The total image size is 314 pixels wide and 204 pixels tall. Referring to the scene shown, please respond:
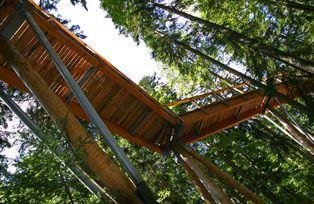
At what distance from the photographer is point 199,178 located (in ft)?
27.8

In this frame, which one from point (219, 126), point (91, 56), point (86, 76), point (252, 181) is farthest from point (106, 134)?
point (252, 181)

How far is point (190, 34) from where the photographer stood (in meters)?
13.1

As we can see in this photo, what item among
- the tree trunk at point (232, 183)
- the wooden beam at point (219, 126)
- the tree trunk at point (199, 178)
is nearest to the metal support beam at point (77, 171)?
the tree trunk at point (232, 183)

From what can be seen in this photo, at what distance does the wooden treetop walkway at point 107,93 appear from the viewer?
712cm

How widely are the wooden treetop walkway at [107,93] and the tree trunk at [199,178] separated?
50cm

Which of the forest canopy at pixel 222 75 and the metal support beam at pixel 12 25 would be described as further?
the forest canopy at pixel 222 75

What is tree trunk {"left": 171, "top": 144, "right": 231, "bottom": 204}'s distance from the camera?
7895 mm

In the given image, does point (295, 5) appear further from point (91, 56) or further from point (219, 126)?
point (91, 56)

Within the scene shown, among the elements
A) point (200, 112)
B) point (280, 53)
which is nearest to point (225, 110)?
point (200, 112)

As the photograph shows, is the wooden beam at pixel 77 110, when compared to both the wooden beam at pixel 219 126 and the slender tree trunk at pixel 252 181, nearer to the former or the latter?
the wooden beam at pixel 219 126

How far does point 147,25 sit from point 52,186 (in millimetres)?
9849

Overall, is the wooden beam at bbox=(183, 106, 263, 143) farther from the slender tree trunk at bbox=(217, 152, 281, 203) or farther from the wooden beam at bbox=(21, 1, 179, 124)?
the slender tree trunk at bbox=(217, 152, 281, 203)

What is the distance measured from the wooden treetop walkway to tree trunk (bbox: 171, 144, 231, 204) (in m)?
0.50

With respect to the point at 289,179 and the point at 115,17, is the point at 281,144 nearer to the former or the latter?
the point at 289,179
